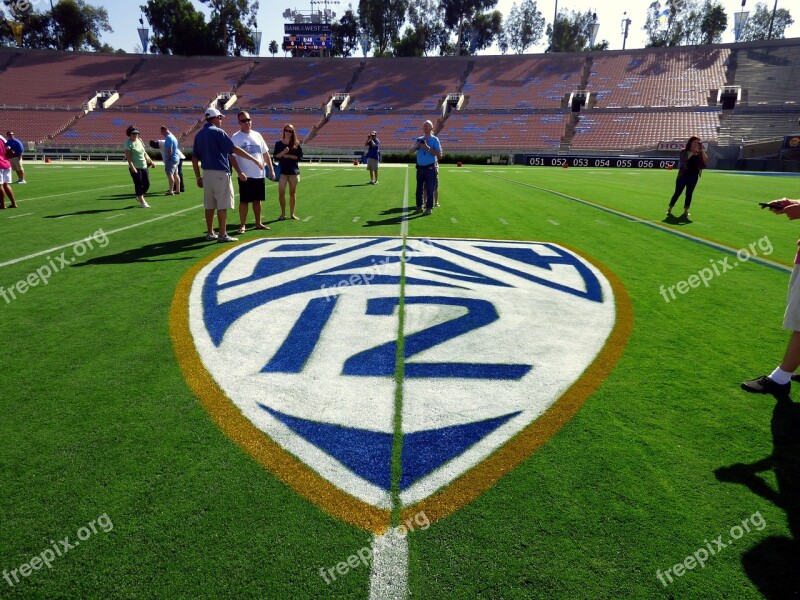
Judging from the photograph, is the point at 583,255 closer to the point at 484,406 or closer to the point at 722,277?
the point at 722,277

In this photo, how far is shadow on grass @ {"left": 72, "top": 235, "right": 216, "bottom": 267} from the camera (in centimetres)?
651

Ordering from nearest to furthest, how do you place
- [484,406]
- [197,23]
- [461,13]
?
1. [484,406]
2. [197,23]
3. [461,13]

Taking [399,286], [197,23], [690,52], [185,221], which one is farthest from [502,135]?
[197,23]

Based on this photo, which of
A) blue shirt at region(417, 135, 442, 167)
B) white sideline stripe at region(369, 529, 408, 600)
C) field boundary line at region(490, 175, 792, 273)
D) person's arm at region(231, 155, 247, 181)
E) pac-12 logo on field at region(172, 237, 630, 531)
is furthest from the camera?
blue shirt at region(417, 135, 442, 167)

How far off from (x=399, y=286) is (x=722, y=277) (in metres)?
4.29

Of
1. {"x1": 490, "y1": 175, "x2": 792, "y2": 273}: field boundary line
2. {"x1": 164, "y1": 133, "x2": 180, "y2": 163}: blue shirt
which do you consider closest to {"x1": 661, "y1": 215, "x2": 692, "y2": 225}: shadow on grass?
{"x1": 490, "y1": 175, "x2": 792, "y2": 273}: field boundary line

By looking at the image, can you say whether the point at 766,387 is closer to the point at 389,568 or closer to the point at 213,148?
the point at 389,568

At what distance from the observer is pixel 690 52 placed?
54531 millimetres

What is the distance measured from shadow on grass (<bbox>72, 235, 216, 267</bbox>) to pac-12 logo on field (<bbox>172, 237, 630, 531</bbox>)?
1006 millimetres

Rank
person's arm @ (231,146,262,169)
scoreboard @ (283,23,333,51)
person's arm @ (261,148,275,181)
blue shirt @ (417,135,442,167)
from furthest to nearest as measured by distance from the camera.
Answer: scoreboard @ (283,23,333,51) < blue shirt @ (417,135,442,167) < person's arm @ (261,148,275,181) < person's arm @ (231,146,262,169)

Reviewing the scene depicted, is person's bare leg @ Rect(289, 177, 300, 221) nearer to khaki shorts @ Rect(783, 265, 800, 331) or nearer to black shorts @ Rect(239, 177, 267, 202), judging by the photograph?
black shorts @ Rect(239, 177, 267, 202)

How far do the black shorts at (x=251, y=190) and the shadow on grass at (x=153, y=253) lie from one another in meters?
1.05

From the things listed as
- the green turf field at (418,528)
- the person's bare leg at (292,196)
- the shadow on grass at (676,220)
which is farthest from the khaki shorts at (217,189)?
the shadow on grass at (676,220)

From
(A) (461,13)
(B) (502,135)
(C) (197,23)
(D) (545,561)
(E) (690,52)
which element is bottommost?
(D) (545,561)
